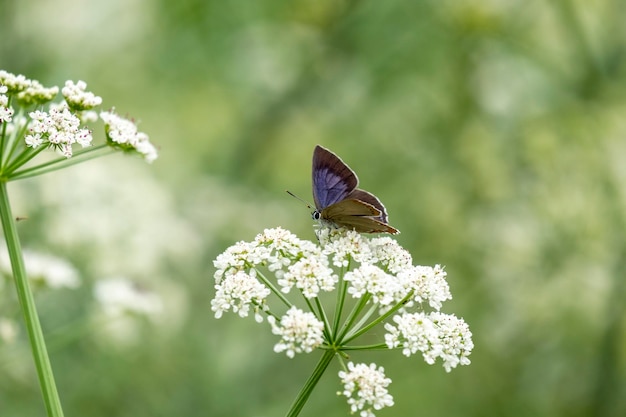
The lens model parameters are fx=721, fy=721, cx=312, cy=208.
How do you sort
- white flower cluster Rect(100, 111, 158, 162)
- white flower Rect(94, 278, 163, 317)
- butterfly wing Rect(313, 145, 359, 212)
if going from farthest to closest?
1. white flower Rect(94, 278, 163, 317)
2. butterfly wing Rect(313, 145, 359, 212)
3. white flower cluster Rect(100, 111, 158, 162)

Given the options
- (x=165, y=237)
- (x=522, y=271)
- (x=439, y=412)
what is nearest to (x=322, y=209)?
(x=165, y=237)

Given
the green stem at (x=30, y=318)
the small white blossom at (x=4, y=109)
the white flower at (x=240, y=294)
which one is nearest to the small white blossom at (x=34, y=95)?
the small white blossom at (x=4, y=109)

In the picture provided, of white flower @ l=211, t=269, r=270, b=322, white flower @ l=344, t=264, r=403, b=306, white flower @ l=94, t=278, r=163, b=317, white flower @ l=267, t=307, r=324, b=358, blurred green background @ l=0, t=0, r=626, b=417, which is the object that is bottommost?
white flower @ l=267, t=307, r=324, b=358

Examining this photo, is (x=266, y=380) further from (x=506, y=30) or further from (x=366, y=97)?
(x=506, y=30)

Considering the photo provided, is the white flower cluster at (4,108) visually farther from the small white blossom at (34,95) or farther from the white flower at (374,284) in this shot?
the white flower at (374,284)

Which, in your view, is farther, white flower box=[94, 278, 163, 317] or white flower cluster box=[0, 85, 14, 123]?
white flower box=[94, 278, 163, 317]

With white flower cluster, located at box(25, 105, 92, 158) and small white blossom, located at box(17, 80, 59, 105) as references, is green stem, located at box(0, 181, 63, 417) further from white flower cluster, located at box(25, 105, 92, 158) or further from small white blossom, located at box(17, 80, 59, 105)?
small white blossom, located at box(17, 80, 59, 105)

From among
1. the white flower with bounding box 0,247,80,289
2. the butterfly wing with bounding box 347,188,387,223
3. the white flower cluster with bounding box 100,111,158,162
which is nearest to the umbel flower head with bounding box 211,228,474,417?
the butterfly wing with bounding box 347,188,387,223
